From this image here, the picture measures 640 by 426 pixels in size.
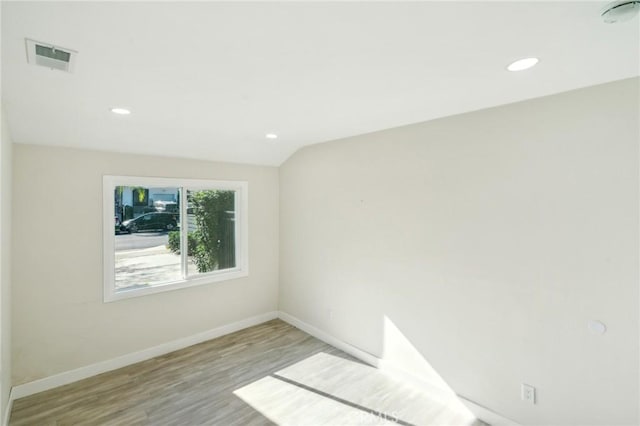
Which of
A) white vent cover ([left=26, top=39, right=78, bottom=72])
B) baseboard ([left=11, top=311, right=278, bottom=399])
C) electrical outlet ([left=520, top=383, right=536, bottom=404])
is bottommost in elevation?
baseboard ([left=11, top=311, right=278, bottom=399])

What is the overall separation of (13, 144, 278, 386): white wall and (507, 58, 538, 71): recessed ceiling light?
334cm

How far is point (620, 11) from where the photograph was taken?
3.72 feet

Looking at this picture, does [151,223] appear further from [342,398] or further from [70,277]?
[342,398]

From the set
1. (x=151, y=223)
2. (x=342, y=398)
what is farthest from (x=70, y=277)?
(x=342, y=398)

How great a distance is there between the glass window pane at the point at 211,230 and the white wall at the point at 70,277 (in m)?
0.36

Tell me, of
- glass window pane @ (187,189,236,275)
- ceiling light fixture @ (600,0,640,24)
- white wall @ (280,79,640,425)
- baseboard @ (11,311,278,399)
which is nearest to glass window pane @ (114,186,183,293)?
glass window pane @ (187,189,236,275)

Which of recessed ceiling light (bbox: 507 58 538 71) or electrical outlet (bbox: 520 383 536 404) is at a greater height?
recessed ceiling light (bbox: 507 58 538 71)

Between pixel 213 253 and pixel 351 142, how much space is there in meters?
2.34

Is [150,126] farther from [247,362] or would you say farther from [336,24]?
[247,362]

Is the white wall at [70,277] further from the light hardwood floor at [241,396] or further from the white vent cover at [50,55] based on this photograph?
the white vent cover at [50,55]

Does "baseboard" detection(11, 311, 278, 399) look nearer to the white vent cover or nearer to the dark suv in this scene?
the dark suv

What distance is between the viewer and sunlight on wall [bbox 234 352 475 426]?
2.48m

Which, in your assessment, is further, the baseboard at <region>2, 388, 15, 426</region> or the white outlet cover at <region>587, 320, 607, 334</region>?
the baseboard at <region>2, 388, 15, 426</region>

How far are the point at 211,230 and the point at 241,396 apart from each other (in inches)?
83.1
